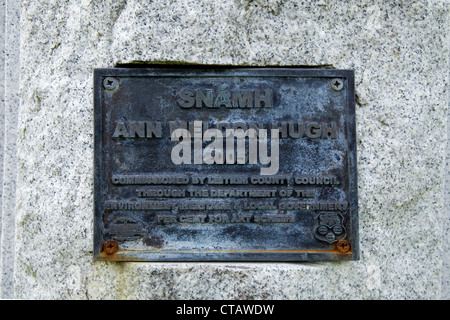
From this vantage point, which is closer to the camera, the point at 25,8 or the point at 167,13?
the point at 167,13

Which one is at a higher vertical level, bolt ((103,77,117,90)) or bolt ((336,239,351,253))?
bolt ((103,77,117,90))

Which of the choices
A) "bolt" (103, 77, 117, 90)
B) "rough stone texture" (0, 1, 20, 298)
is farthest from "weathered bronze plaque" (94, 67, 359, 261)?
"rough stone texture" (0, 1, 20, 298)

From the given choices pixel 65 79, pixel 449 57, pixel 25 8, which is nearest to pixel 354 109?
pixel 449 57

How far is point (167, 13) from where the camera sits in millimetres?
2064

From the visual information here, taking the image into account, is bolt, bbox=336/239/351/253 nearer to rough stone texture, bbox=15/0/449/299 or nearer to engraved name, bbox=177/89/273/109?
rough stone texture, bbox=15/0/449/299

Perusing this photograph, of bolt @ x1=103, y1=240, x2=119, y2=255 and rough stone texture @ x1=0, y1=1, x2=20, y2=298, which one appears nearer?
bolt @ x1=103, y1=240, x2=119, y2=255

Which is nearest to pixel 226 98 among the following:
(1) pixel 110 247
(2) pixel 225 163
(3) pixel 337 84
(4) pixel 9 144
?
(2) pixel 225 163

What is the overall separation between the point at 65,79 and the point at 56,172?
43 cm

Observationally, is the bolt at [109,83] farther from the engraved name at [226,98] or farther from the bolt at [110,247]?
the bolt at [110,247]

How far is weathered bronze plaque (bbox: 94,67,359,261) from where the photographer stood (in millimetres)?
2080

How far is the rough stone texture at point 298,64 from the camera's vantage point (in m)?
2.07

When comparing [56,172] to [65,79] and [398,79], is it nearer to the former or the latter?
[65,79]
